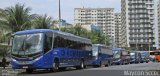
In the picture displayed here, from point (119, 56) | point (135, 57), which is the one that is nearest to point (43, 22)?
point (119, 56)

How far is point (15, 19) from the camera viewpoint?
44.9 metres

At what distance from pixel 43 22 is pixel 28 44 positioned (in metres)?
25.4

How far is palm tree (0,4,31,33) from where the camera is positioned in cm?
4484

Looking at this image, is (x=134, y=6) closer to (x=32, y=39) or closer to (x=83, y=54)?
(x=83, y=54)

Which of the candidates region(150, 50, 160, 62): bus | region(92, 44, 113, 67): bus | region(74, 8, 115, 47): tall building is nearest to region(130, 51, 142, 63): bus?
region(150, 50, 160, 62): bus

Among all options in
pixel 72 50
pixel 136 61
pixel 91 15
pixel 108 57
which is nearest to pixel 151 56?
pixel 136 61

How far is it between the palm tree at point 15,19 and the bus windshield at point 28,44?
16.2 meters

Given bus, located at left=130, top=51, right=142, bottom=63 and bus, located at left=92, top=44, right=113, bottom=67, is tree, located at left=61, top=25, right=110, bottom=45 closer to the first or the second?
bus, located at left=130, top=51, right=142, bottom=63

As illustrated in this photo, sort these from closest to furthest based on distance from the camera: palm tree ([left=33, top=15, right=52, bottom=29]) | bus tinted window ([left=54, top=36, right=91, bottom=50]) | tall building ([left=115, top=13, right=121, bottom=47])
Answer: bus tinted window ([left=54, top=36, right=91, bottom=50]) < palm tree ([left=33, top=15, right=52, bottom=29]) < tall building ([left=115, top=13, right=121, bottom=47])

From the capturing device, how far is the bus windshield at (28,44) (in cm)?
2794

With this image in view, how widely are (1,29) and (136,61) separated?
4176 cm

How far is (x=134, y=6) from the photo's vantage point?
153625 mm

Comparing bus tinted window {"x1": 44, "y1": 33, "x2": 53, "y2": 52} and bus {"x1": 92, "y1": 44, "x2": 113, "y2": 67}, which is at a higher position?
bus tinted window {"x1": 44, "y1": 33, "x2": 53, "y2": 52}

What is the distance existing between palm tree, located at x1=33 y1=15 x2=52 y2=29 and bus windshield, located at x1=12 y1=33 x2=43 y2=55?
21.9m
